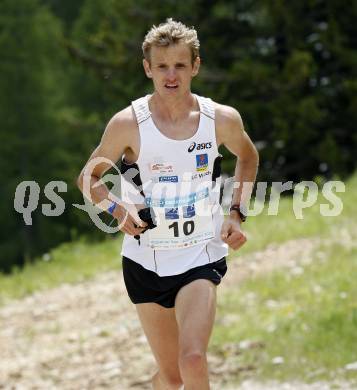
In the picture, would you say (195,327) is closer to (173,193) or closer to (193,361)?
(193,361)

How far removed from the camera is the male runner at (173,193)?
4.91 metres

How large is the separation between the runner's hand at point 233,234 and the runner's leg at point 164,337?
0.52 m

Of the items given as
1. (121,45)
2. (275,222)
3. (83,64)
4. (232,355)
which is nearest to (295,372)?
(232,355)

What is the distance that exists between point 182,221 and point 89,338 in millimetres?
4013

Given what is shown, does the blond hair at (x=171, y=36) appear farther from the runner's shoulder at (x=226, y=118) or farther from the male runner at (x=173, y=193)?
the runner's shoulder at (x=226, y=118)

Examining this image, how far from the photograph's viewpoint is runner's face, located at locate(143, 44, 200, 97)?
491cm

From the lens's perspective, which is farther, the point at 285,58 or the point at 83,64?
the point at 83,64

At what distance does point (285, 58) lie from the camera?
23.4 metres

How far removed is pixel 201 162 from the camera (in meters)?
4.96

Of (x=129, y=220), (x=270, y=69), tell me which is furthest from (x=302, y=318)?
(x=270, y=69)

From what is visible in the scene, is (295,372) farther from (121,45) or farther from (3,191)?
(3,191)

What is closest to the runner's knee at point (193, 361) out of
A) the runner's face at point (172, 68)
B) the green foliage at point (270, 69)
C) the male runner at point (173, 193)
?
the male runner at point (173, 193)

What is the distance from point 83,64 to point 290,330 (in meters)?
18.6

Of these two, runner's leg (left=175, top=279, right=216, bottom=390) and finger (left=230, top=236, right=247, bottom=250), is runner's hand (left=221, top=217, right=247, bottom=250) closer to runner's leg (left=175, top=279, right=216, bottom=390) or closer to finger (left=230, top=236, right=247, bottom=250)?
finger (left=230, top=236, right=247, bottom=250)
